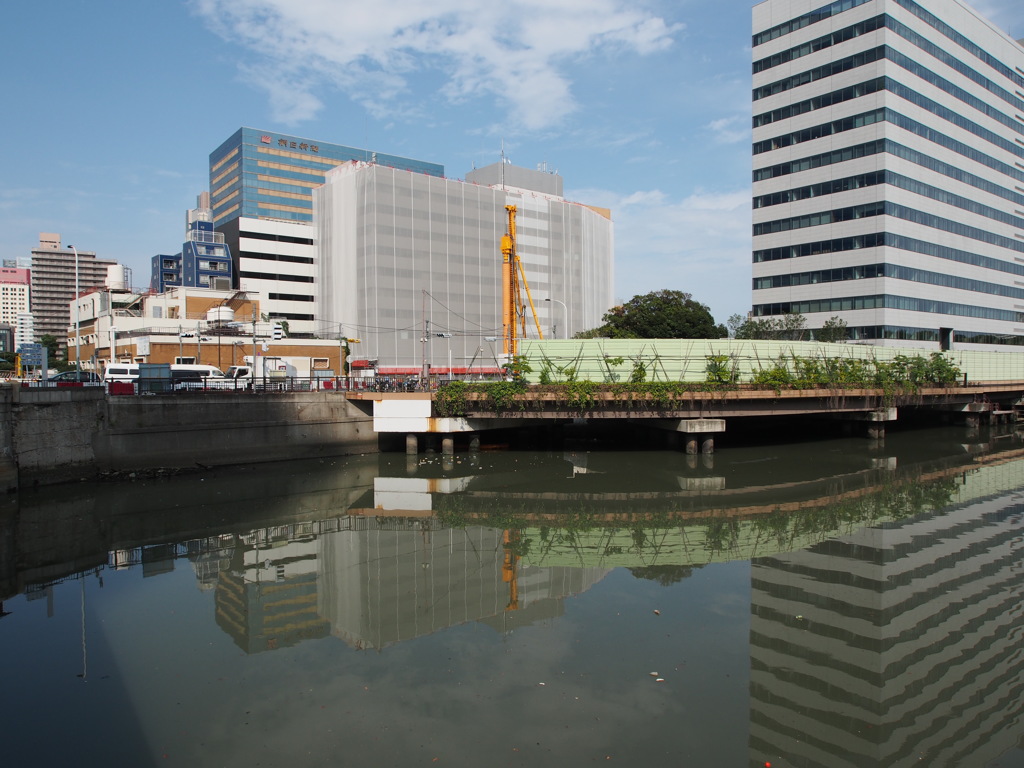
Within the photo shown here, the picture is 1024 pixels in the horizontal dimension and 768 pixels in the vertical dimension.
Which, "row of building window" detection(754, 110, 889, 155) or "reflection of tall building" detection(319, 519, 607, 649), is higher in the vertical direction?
"row of building window" detection(754, 110, 889, 155)

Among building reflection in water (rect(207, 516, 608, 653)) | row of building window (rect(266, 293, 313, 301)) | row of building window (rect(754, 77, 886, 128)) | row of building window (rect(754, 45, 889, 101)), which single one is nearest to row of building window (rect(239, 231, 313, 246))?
row of building window (rect(266, 293, 313, 301))

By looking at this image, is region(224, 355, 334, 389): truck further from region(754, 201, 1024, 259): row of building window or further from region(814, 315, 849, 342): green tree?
region(754, 201, 1024, 259): row of building window

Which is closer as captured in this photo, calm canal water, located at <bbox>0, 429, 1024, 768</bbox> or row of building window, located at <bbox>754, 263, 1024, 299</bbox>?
calm canal water, located at <bbox>0, 429, 1024, 768</bbox>

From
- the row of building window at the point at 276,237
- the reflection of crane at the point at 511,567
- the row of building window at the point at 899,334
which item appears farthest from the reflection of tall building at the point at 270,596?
the row of building window at the point at 276,237

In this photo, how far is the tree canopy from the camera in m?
65.7

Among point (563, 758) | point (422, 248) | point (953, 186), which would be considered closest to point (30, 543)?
point (563, 758)

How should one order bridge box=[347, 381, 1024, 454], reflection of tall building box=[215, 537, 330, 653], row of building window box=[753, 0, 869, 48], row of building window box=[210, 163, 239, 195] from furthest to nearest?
row of building window box=[210, 163, 239, 195] → row of building window box=[753, 0, 869, 48] → bridge box=[347, 381, 1024, 454] → reflection of tall building box=[215, 537, 330, 653]

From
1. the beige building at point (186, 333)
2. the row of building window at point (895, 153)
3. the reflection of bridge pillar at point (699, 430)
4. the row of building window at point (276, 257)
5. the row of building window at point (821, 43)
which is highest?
the row of building window at point (821, 43)

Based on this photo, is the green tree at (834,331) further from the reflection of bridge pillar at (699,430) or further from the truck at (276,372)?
the truck at (276,372)

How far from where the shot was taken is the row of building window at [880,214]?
224 feet

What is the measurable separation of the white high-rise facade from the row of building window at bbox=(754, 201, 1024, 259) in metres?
30.9

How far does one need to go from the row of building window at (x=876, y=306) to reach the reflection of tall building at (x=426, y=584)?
60.7 meters

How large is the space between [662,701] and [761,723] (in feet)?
4.73

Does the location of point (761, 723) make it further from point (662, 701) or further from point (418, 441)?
point (418, 441)
